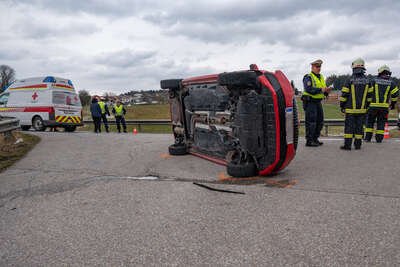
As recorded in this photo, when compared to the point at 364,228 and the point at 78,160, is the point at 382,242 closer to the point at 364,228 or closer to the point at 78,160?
the point at 364,228

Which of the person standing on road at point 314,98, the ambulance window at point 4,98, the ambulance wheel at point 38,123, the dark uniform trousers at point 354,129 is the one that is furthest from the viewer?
the ambulance window at point 4,98

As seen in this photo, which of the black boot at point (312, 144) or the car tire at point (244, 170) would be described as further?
the black boot at point (312, 144)

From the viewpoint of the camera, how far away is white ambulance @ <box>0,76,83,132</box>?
1503 centimetres

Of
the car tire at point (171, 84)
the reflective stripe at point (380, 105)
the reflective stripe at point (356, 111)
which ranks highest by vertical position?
the car tire at point (171, 84)

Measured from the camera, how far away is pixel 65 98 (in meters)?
15.5

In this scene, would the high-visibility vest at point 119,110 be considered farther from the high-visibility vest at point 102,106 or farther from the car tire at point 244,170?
the car tire at point 244,170

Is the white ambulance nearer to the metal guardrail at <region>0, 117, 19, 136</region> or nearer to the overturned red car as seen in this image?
the metal guardrail at <region>0, 117, 19, 136</region>

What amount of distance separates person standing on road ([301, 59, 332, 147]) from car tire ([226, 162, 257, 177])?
3048 millimetres

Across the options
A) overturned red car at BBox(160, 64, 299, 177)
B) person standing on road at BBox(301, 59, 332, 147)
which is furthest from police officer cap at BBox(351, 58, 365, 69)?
overturned red car at BBox(160, 64, 299, 177)

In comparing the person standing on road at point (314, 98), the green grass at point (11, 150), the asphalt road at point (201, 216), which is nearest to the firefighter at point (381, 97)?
the person standing on road at point (314, 98)

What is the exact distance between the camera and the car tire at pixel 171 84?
664 centimetres

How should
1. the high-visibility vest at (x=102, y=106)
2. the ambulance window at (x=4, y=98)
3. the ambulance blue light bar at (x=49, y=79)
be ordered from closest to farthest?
the ambulance blue light bar at (x=49, y=79) → the high-visibility vest at (x=102, y=106) → the ambulance window at (x=4, y=98)

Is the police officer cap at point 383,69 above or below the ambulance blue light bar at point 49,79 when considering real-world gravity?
below

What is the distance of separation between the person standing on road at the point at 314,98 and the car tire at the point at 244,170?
3.05 meters
